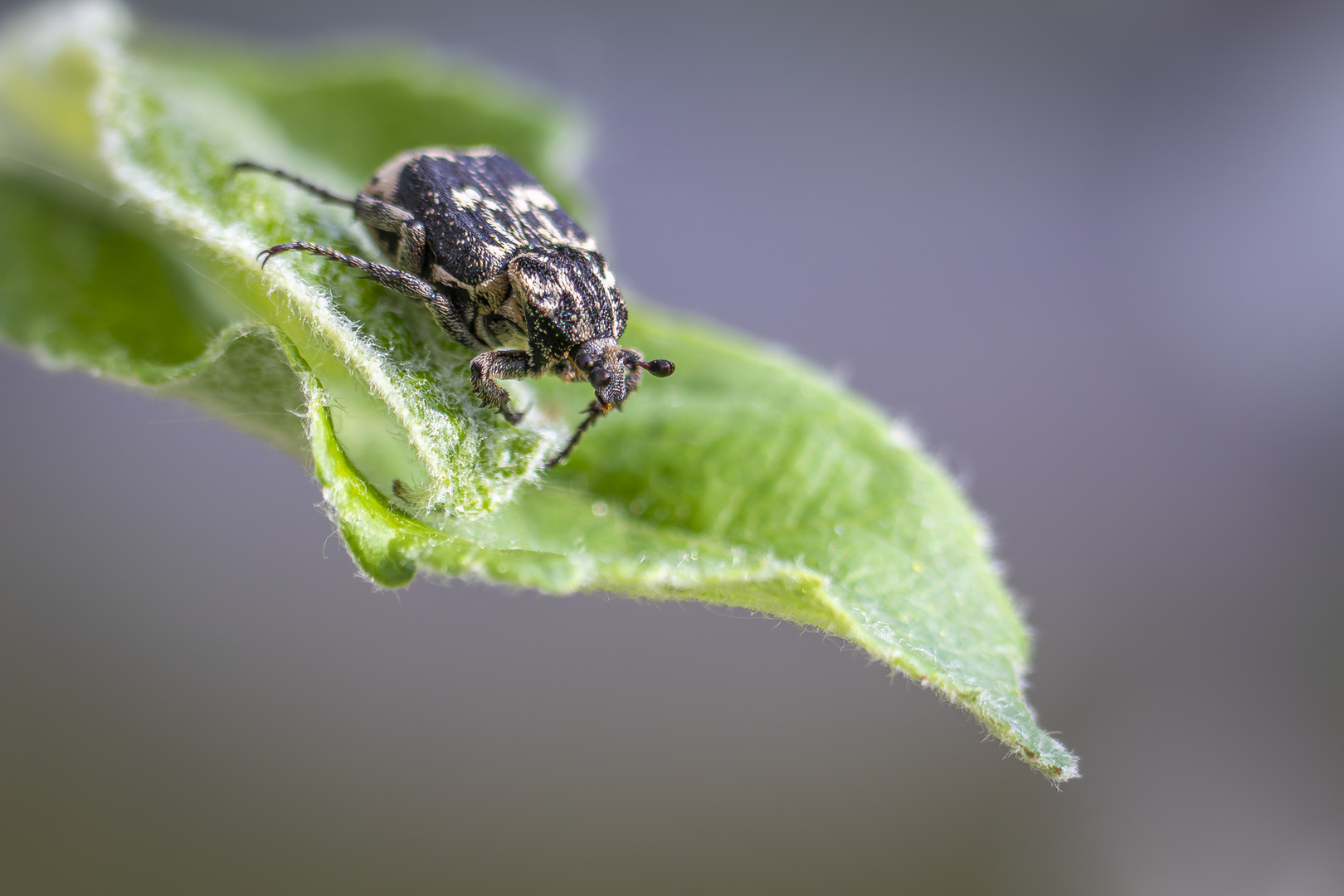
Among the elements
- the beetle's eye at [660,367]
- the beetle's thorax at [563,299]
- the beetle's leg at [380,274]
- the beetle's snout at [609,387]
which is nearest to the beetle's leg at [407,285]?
the beetle's leg at [380,274]

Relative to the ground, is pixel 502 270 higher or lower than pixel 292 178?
higher

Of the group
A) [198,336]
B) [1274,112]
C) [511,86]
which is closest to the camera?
[198,336]

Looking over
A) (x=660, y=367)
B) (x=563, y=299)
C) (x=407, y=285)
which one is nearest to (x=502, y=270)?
(x=563, y=299)

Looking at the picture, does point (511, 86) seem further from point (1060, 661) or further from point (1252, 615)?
point (1252, 615)

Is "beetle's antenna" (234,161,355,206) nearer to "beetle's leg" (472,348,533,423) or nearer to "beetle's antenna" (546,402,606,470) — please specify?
"beetle's leg" (472,348,533,423)

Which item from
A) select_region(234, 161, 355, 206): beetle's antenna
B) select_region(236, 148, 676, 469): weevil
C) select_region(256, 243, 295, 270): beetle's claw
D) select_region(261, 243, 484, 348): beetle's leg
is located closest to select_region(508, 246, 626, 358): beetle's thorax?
select_region(236, 148, 676, 469): weevil

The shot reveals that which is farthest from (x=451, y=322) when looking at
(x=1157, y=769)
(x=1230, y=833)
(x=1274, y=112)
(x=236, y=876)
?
(x=1274, y=112)

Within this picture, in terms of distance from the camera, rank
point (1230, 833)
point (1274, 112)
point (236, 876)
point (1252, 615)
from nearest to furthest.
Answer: point (236, 876), point (1230, 833), point (1252, 615), point (1274, 112)

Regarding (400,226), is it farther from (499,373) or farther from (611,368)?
(611,368)
